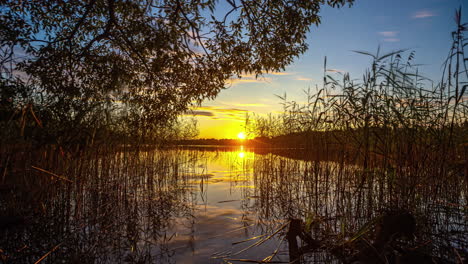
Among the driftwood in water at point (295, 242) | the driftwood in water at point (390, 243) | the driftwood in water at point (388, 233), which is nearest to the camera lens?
the driftwood in water at point (390, 243)

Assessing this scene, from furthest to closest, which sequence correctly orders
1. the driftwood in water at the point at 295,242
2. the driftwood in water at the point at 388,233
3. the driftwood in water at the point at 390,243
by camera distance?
the driftwood in water at the point at 295,242 < the driftwood in water at the point at 388,233 < the driftwood in water at the point at 390,243

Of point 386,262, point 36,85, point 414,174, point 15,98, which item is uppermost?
point 36,85

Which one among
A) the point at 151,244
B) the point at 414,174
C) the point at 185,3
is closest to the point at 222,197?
the point at 151,244

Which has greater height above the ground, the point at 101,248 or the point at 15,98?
the point at 15,98

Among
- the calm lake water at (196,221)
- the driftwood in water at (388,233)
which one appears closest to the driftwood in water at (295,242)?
the calm lake water at (196,221)

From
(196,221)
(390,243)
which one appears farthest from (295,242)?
(196,221)

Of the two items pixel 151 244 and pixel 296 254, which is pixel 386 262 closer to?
pixel 296 254

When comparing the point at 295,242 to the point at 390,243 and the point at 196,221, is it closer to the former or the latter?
the point at 390,243

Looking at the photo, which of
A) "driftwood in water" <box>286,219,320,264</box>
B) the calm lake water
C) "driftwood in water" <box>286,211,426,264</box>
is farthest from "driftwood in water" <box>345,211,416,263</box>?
"driftwood in water" <box>286,219,320,264</box>

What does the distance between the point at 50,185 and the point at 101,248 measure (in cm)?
147

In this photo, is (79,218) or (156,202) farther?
(156,202)

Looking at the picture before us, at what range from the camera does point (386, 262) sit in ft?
6.77

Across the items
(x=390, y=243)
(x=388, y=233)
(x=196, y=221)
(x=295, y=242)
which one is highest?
(x=388, y=233)

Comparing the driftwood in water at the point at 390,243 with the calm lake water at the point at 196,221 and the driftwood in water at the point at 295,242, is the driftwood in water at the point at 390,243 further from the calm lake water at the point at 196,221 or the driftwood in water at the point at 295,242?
the driftwood in water at the point at 295,242
